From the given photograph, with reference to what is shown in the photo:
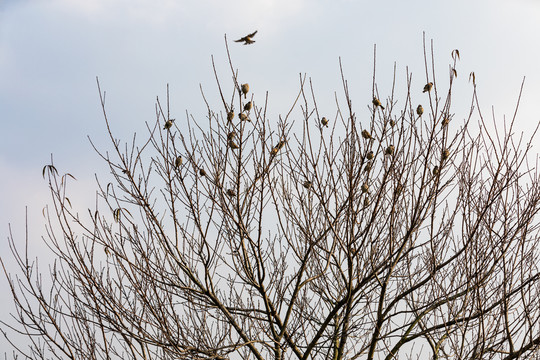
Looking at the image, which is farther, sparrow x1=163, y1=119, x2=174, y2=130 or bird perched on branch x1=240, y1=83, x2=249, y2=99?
sparrow x1=163, y1=119, x2=174, y2=130

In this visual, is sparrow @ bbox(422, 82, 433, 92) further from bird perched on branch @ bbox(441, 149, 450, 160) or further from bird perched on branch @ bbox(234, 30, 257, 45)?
bird perched on branch @ bbox(234, 30, 257, 45)

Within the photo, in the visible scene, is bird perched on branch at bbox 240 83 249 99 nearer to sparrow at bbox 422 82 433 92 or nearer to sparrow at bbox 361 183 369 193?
sparrow at bbox 361 183 369 193

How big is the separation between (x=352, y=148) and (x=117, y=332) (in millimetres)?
2532

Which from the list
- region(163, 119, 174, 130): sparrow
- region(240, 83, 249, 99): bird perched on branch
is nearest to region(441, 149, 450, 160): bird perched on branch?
region(240, 83, 249, 99): bird perched on branch

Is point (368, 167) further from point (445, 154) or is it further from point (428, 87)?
point (428, 87)

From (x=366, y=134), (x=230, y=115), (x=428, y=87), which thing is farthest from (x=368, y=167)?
(x=230, y=115)

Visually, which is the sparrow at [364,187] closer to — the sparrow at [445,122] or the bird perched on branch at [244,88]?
the sparrow at [445,122]

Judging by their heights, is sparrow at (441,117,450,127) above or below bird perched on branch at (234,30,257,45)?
below

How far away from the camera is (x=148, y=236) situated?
503cm

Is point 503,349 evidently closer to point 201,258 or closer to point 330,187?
point 330,187

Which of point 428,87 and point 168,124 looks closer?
point 428,87

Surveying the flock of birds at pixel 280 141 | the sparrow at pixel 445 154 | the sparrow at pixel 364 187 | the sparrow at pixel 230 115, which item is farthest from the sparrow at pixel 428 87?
the sparrow at pixel 230 115

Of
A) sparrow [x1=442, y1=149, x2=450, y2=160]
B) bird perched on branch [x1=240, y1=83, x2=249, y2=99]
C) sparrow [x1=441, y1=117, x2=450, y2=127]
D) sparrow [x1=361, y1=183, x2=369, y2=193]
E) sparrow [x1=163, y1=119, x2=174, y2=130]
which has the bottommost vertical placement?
sparrow [x1=442, y1=149, x2=450, y2=160]

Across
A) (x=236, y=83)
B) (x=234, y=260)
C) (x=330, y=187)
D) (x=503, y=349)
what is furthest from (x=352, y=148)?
(x=503, y=349)
